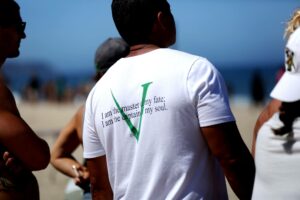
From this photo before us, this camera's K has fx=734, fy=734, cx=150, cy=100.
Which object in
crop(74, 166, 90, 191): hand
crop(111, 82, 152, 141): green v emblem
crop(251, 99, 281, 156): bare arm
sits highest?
crop(251, 99, 281, 156): bare arm

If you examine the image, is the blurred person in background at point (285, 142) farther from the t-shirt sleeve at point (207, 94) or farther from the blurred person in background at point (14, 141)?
the blurred person in background at point (14, 141)

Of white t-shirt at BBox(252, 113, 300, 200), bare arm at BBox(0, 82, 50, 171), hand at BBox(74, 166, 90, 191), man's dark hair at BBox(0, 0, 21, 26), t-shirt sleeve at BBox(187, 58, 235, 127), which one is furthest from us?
hand at BBox(74, 166, 90, 191)

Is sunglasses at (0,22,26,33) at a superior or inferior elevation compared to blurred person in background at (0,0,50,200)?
superior

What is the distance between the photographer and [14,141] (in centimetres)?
329

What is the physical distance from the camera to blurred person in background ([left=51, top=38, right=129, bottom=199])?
4.23 metres

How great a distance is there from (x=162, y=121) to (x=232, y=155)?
320mm

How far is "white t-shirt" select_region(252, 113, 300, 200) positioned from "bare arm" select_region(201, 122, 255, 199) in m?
0.31

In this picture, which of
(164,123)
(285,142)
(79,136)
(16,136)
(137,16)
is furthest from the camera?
(79,136)

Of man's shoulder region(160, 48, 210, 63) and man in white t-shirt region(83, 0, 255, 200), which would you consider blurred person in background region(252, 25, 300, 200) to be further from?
man's shoulder region(160, 48, 210, 63)

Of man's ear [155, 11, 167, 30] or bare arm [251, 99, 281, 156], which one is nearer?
bare arm [251, 99, 281, 156]

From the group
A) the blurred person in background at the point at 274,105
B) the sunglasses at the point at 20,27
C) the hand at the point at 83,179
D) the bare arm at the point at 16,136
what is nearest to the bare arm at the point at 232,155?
the blurred person in background at the point at 274,105

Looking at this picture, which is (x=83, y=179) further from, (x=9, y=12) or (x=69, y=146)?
(x=9, y=12)

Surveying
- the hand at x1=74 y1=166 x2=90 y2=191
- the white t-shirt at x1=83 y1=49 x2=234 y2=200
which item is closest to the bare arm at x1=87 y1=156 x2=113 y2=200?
the white t-shirt at x1=83 y1=49 x2=234 y2=200

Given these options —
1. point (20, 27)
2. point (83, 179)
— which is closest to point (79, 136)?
point (83, 179)
